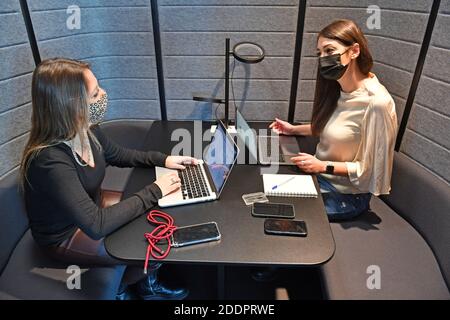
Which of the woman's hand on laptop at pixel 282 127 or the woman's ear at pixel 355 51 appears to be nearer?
the woman's ear at pixel 355 51

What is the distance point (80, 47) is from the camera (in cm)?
160

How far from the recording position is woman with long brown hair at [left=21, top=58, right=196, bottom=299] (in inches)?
39.4

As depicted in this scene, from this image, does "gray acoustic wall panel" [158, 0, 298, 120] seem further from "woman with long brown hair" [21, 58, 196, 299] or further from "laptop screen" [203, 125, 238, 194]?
"woman with long brown hair" [21, 58, 196, 299]

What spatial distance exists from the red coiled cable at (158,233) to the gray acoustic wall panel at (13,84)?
0.73m

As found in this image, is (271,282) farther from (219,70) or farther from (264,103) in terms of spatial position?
(219,70)

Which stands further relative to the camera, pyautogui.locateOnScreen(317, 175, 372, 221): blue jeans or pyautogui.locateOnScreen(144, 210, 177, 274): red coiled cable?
pyautogui.locateOnScreen(317, 175, 372, 221): blue jeans

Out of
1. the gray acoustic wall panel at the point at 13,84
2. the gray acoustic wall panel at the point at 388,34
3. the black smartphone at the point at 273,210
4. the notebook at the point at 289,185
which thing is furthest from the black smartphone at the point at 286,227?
the gray acoustic wall panel at the point at 13,84

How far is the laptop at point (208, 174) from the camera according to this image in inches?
45.6

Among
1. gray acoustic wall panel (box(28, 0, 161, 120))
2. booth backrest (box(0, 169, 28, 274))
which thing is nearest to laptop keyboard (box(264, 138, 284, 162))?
gray acoustic wall panel (box(28, 0, 161, 120))

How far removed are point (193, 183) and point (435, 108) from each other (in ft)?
3.39

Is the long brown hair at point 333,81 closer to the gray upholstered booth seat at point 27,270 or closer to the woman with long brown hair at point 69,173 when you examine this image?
the woman with long brown hair at point 69,173

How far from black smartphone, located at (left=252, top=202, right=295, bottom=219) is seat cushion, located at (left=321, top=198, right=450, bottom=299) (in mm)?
304

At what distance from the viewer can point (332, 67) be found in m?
1.27

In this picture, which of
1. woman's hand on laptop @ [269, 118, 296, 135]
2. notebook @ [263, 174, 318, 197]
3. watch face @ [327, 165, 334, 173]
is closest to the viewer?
notebook @ [263, 174, 318, 197]
